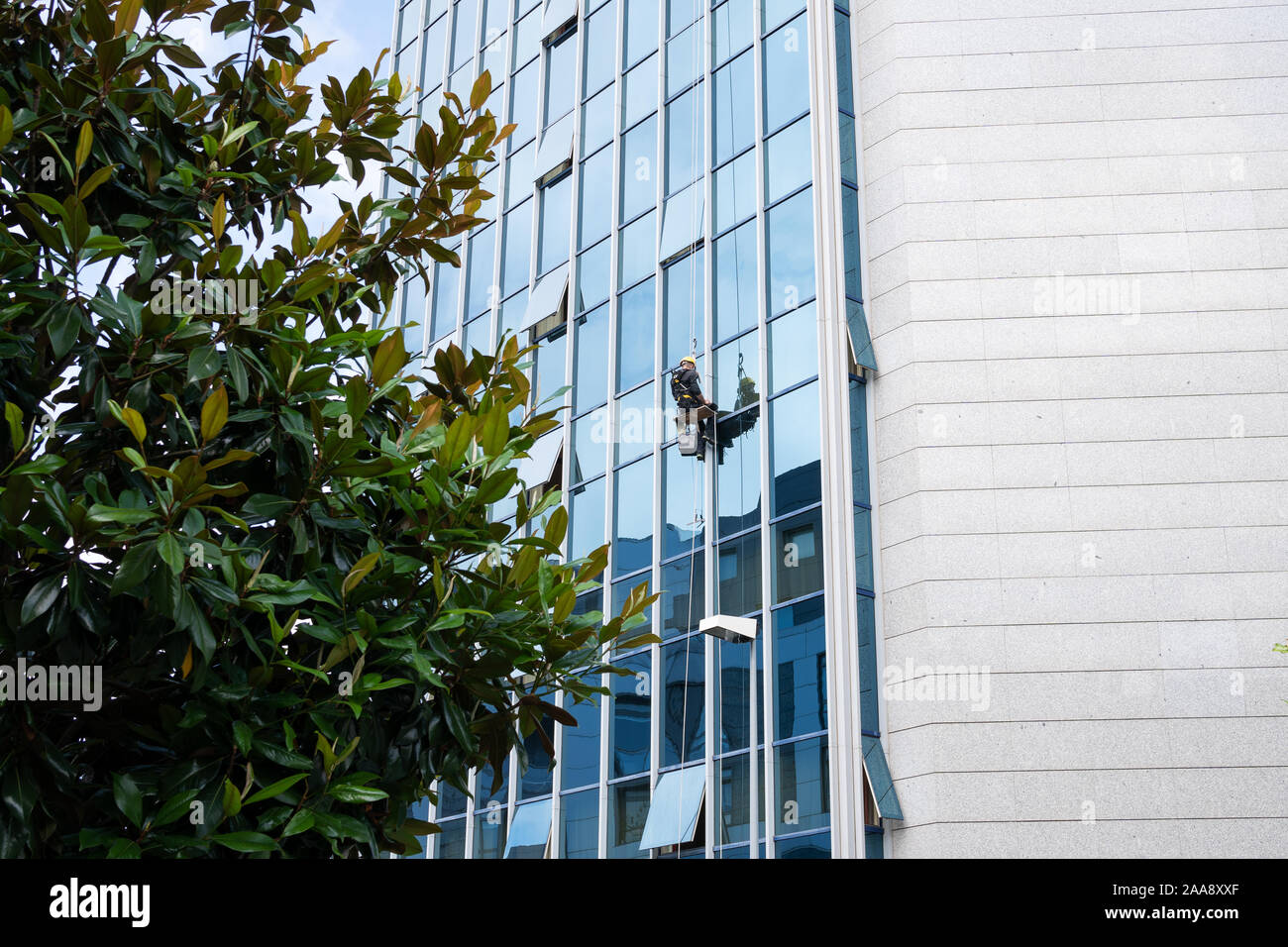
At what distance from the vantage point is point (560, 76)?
23.8m

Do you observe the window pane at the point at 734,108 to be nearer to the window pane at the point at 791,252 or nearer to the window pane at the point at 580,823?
the window pane at the point at 791,252

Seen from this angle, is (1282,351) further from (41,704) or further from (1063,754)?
(41,704)

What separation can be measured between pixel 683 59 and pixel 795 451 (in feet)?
25.0

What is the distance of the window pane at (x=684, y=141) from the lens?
19.9 m

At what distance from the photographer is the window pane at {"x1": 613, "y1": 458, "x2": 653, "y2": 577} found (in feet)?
62.2

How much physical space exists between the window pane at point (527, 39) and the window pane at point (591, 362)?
670cm

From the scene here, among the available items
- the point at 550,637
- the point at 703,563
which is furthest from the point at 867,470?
the point at 550,637

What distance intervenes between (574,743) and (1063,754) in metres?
7.46

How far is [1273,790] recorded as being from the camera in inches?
572

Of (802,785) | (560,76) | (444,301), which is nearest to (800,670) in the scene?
(802,785)

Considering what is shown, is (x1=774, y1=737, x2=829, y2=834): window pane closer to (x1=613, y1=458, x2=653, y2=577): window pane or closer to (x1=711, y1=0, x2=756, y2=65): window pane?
(x1=613, y1=458, x2=653, y2=577): window pane

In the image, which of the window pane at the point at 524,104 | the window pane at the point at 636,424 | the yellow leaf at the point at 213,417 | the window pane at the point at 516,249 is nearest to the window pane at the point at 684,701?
the window pane at the point at 636,424

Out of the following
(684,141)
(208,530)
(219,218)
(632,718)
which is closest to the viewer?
(208,530)

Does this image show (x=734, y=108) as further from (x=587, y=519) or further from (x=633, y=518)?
(x=587, y=519)
